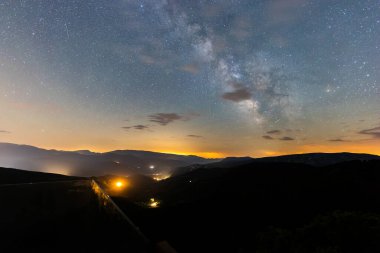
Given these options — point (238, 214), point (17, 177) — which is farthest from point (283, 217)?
point (17, 177)

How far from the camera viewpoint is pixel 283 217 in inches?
1405

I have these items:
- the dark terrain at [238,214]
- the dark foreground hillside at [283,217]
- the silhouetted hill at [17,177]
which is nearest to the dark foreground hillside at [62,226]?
the dark terrain at [238,214]

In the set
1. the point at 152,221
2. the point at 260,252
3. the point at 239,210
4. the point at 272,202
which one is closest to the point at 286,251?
the point at 260,252

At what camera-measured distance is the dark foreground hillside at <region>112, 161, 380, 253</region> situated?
14314 mm

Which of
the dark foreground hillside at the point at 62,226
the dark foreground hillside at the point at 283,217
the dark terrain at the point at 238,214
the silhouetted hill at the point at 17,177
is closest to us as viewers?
the dark foreground hillside at the point at 62,226

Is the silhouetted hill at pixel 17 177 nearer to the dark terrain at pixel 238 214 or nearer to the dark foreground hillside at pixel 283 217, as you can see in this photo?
the dark terrain at pixel 238 214

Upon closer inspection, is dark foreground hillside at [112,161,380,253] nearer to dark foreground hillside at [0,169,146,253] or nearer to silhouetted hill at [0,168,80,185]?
dark foreground hillside at [0,169,146,253]

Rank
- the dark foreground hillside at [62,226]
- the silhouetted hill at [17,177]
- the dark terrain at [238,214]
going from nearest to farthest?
1. the dark foreground hillside at [62,226]
2. the dark terrain at [238,214]
3. the silhouetted hill at [17,177]

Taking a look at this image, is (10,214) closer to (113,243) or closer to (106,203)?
(106,203)

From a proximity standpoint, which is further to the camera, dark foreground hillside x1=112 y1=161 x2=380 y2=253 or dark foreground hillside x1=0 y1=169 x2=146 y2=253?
dark foreground hillside x1=112 y1=161 x2=380 y2=253

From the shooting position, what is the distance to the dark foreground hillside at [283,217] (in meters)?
14.3

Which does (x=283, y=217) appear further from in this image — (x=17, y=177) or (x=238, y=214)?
(x=17, y=177)

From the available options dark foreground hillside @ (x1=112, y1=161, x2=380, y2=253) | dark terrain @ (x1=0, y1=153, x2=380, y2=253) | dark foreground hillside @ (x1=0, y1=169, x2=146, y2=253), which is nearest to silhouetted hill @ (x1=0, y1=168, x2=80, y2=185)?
dark terrain @ (x1=0, y1=153, x2=380, y2=253)

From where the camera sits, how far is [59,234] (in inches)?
255
